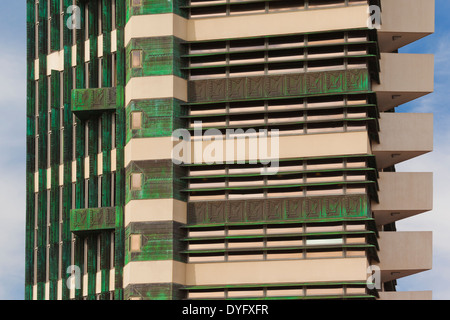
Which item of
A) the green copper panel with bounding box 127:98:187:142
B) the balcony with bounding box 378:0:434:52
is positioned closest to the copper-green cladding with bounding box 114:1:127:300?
the green copper panel with bounding box 127:98:187:142

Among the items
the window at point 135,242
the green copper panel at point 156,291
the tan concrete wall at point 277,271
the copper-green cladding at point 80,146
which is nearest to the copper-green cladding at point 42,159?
the copper-green cladding at point 80,146

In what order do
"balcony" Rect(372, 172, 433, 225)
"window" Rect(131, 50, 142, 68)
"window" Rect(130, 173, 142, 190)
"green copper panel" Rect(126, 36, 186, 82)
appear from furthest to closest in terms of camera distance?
"balcony" Rect(372, 172, 433, 225) < "window" Rect(131, 50, 142, 68) < "green copper panel" Rect(126, 36, 186, 82) < "window" Rect(130, 173, 142, 190)

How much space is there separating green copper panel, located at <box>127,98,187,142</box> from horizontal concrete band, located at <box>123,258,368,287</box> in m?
8.26

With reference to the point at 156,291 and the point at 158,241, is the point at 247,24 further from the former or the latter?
the point at 156,291

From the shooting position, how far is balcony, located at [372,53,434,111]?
81.4m

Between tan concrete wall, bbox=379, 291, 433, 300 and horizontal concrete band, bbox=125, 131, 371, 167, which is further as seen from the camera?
tan concrete wall, bbox=379, 291, 433, 300

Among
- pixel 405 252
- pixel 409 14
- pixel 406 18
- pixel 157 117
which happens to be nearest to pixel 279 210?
pixel 157 117

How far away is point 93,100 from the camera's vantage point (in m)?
80.6

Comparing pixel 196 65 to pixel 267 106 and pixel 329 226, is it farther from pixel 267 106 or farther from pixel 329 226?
pixel 329 226

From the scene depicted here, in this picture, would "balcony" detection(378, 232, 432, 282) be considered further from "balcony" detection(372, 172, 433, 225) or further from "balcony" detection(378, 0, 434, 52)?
"balcony" detection(378, 0, 434, 52)

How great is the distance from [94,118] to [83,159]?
9.89 feet

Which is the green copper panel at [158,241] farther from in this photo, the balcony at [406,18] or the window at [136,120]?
the balcony at [406,18]

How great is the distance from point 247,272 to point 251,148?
7.78 metres
